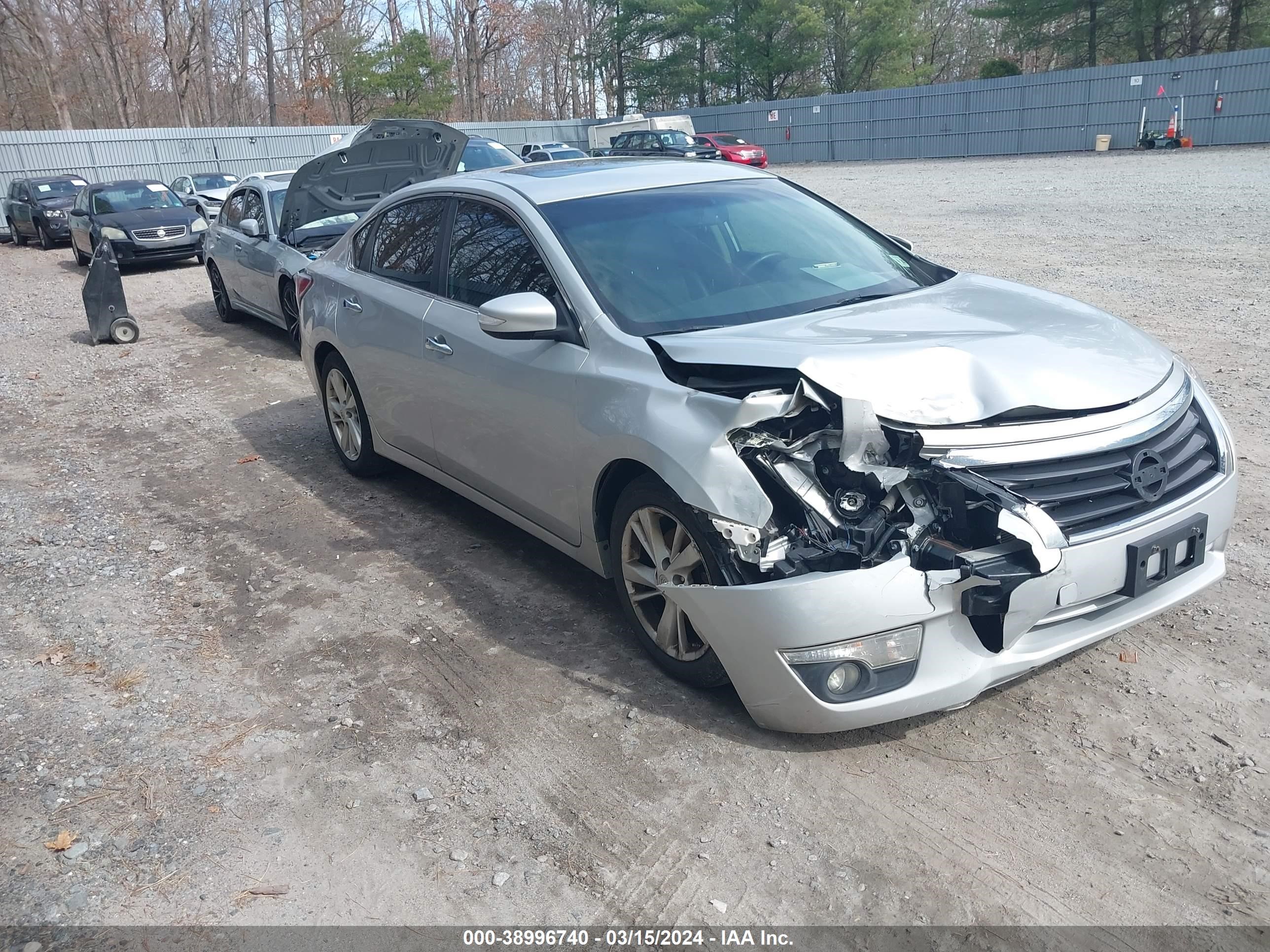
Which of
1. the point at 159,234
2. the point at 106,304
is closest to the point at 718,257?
the point at 106,304

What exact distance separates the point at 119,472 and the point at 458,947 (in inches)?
216

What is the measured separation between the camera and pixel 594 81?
2489 inches

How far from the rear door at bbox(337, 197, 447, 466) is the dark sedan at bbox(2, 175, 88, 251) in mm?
21825

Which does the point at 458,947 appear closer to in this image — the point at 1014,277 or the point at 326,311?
the point at 326,311

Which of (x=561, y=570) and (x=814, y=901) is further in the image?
(x=561, y=570)

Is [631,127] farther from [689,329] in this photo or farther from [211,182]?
[689,329]

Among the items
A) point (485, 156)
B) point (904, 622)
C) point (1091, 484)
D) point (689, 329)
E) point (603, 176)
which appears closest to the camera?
point (904, 622)

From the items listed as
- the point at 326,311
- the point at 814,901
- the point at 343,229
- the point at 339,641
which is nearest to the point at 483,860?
the point at 814,901

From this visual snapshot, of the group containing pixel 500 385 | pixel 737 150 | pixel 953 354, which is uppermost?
pixel 737 150

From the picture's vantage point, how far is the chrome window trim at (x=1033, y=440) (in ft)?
10.6

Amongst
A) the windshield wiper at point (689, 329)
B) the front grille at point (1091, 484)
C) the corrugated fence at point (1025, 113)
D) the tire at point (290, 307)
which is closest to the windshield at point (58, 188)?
the tire at point (290, 307)

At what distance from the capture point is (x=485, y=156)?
15664mm

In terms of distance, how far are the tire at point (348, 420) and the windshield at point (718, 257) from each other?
7.04 ft

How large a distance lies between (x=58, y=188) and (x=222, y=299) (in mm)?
15787
